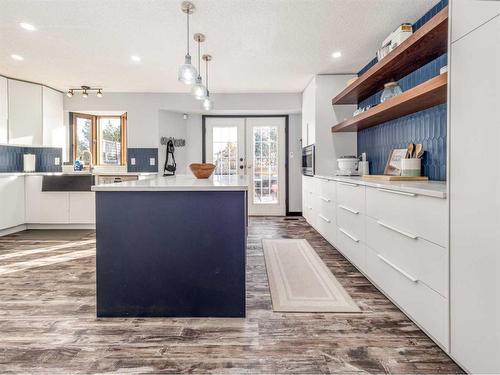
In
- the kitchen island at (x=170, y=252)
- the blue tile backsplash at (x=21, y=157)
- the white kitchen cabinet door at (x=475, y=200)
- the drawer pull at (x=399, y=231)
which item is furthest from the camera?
the blue tile backsplash at (x=21, y=157)

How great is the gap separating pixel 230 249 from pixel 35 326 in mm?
1237

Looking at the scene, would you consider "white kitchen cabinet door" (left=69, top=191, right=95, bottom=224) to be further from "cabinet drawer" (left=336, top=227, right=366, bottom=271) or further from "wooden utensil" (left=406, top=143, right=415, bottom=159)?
"wooden utensil" (left=406, top=143, right=415, bottom=159)

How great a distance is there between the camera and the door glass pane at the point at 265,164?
6.46 meters

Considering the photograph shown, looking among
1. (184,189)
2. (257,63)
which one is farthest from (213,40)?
(184,189)

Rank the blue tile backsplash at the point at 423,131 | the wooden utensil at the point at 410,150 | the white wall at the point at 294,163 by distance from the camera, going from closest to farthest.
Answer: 1. the blue tile backsplash at the point at 423,131
2. the wooden utensil at the point at 410,150
3. the white wall at the point at 294,163

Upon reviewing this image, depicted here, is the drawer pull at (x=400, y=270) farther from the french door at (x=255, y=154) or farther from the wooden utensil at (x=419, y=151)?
the french door at (x=255, y=154)

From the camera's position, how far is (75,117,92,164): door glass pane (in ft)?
19.4

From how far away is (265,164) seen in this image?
649cm

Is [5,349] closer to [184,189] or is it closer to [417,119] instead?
[184,189]

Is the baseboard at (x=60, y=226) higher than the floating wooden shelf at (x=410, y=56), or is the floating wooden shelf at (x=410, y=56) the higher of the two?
the floating wooden shelf at (x=410, y=56)

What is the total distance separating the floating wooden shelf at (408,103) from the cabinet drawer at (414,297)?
1.22 m

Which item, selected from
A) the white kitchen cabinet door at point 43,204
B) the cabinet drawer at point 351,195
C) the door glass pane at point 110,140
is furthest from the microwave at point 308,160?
the white kitchen cabinet door at point 43,204

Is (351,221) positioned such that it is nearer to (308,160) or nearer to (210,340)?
(210,340)

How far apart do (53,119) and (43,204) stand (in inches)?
58.4
